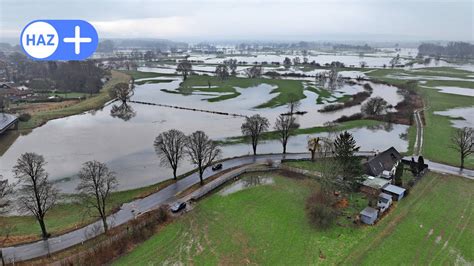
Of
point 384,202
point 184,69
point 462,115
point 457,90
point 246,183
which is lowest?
point 246,183

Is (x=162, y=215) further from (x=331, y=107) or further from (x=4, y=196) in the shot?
(x=331, y=107)

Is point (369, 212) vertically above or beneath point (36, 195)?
beneath

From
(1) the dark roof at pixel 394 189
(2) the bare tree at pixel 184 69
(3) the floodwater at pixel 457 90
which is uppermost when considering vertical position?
(2) the bare tree at pixel 184 69

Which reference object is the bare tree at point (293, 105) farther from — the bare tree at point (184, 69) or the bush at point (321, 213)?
the bare tree at point (184, 69)

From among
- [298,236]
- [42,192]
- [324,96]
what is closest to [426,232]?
[298,236]

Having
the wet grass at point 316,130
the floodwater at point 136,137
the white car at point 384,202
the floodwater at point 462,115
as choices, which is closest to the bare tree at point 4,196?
the floodwater at point 136,137
